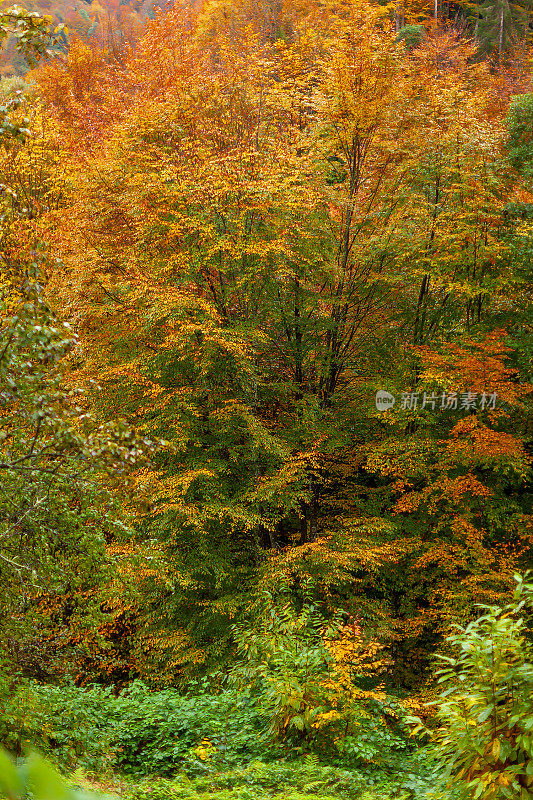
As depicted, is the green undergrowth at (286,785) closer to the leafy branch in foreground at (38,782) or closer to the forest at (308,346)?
the forest at (308,346)

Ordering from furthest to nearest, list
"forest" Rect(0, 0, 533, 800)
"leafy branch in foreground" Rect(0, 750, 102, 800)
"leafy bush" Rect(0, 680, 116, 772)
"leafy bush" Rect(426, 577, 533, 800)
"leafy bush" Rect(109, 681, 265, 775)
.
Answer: "forest" Rect(0, 0, 533, 800) → "leafy bush" Rect(109, 681, 265, 775) → "leafy bush" Rect(0, 680, 116, 772) → "leafy bush" Rect(426, 577, 533, 800) → "leafy branch in foreground" Rect(0, 750, 102, 800)

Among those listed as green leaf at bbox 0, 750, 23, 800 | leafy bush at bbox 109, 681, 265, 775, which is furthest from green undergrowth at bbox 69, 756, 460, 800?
green leaf at bbox 0, 750, 23, 800

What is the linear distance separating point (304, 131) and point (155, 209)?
3.79 m

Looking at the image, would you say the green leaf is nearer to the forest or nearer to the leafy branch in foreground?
the leafy branch in foreground

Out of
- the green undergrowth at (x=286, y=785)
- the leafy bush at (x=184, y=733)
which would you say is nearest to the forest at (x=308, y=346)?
the leafy bush at (x=184, y=733)

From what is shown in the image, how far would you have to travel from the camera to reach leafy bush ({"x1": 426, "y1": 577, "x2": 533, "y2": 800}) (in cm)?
342

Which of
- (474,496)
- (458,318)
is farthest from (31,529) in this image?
(458,318)

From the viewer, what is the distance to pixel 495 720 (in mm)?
3672

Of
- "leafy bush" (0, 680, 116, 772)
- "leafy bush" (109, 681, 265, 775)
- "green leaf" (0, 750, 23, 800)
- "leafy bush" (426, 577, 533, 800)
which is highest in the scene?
"green leaf" (0, 750, 23, 800)

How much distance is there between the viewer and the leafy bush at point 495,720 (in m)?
3.42

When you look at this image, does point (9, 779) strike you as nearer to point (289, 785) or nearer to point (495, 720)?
point (495, 720)

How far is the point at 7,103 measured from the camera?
13.2 ft

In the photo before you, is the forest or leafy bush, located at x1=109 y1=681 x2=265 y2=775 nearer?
leafy bush, located at x1=109 y1=681 x2=265 y2=775

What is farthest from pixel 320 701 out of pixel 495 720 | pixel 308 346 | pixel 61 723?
pixel 308 346
